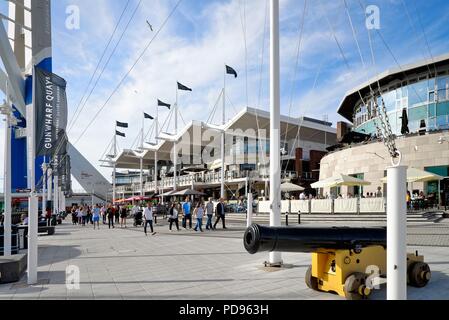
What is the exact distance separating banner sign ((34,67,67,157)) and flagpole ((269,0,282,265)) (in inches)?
237

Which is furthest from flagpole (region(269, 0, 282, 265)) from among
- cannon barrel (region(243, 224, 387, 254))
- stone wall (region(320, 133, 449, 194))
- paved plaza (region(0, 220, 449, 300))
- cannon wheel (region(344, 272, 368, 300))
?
stone wall (region(320, 133, 449, 194))

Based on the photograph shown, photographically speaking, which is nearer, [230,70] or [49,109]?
[49,109]

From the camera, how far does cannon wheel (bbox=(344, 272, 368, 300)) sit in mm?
5871

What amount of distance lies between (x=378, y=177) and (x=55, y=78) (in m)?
25.1

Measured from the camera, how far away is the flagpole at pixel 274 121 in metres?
8.45

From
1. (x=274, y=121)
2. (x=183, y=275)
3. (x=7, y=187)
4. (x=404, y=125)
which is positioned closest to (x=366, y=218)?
(x=404, y=125)

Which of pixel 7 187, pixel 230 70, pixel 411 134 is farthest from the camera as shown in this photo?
pixel 230 70

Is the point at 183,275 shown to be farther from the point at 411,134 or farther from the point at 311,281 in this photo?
the point at 411,134

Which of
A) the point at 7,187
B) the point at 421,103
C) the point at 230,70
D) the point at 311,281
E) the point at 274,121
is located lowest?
the point at 311,281

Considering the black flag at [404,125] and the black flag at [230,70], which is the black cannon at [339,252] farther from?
the black flag at [230,70]

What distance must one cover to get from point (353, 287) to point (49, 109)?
9956 millimetres

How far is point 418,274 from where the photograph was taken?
655 cm
